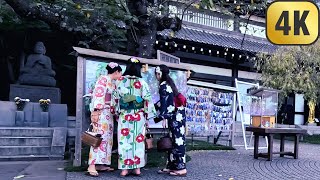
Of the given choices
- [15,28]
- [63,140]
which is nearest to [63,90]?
[15,28]

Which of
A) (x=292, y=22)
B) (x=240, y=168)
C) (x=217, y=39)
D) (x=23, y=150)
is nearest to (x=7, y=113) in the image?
(x=23, y=150)

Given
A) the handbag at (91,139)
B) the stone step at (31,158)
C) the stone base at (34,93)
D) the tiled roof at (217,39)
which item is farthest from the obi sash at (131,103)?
the tiled roof at (217,39)

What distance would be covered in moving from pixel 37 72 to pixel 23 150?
129 inches

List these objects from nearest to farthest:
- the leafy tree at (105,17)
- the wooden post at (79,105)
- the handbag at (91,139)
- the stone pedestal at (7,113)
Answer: the handbag at (91,139)
the wooden post at (79,105)
the leafy tree at (105,17)
the stone pedestal at (7,113)

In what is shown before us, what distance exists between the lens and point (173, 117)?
20.5 ft

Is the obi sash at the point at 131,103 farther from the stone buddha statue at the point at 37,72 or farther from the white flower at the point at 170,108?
the stone buddha statue at the point at 37,72

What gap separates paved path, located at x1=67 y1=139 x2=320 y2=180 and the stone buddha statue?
472 centimetres

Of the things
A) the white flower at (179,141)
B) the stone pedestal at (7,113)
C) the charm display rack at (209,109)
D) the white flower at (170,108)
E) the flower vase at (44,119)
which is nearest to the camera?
the white flower at (170,108)

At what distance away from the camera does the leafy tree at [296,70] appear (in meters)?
14.4

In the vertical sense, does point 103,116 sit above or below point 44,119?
above

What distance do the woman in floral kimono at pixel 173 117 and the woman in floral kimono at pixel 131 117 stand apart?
23cm

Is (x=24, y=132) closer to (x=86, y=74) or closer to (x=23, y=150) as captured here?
(x=23, y=150)

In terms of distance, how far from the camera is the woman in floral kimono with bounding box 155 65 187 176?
612 cm

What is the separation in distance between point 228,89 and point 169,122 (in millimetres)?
4103
